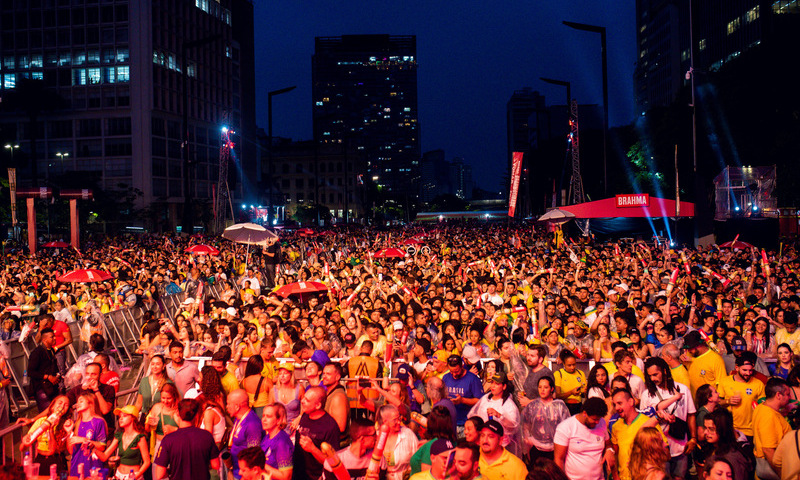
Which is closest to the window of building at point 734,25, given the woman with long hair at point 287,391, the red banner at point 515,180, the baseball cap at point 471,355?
the red banner at point 515,180

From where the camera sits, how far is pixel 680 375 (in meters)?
7.56

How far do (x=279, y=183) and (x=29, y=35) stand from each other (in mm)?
55671

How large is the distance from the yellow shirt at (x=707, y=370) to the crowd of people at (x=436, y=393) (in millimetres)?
21

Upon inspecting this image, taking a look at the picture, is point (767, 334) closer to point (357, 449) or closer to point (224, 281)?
point (357, 449)

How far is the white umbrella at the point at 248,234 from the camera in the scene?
18452 millimetres

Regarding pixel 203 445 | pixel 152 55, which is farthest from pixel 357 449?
pixel 152 55

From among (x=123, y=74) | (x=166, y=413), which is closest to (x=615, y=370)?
(x=166, y=413)

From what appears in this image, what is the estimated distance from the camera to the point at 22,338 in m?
11.1

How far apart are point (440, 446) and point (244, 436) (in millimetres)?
1779

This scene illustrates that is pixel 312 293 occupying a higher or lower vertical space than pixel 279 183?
lower

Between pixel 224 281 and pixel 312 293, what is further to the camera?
pixel 224 281

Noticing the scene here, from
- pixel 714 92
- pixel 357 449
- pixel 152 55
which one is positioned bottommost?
pixel 357 449

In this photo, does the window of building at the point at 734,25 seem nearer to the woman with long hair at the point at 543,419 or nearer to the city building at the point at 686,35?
the city building at the point at 686,35

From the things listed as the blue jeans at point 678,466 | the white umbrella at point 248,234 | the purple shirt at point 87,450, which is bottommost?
the blue jeans at point 678,466
